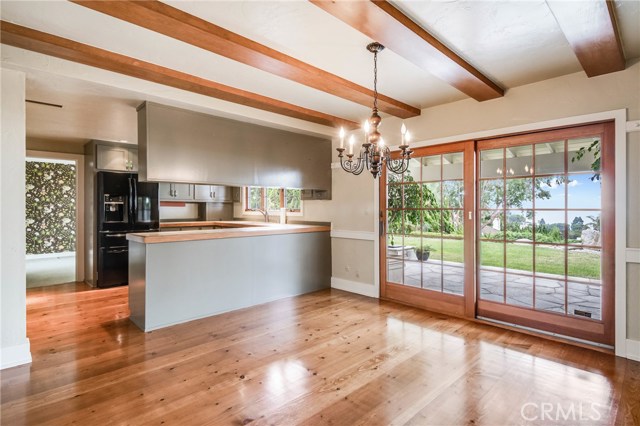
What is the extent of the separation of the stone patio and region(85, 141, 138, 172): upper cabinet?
184 inches

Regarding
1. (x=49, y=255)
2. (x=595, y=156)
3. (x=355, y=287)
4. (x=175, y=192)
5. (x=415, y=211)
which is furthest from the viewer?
(x=49, y=255)

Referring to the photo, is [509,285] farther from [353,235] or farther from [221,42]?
[221,42]

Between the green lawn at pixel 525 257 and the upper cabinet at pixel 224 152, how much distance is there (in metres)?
2.06

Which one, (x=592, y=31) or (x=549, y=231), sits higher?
(x=592, y=31)

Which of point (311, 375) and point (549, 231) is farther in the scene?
point (549, 231)

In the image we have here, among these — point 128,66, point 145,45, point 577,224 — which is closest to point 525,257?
point 577,224

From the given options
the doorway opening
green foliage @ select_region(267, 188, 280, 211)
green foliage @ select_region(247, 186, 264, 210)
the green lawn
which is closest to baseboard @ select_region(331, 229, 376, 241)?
the green lawn

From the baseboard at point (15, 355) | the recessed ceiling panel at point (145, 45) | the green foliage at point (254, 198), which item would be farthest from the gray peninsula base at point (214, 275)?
the green foliage at point (254, 198)

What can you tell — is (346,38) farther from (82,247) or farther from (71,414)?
(82,247)

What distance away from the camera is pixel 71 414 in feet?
6.41

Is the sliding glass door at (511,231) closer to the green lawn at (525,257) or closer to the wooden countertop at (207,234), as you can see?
the green lawn at (525,257)

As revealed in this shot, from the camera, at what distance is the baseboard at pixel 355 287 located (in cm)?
465

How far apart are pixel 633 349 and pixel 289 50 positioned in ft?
12.4

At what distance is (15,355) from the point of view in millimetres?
2602
